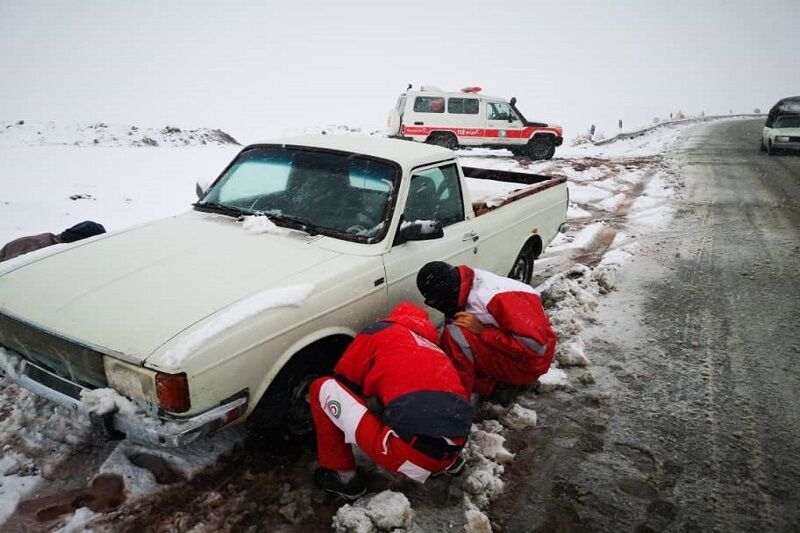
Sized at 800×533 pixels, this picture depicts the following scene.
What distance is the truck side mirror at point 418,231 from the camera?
3156 millimetres

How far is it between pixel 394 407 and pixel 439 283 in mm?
984

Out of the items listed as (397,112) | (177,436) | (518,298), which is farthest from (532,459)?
(397,112)

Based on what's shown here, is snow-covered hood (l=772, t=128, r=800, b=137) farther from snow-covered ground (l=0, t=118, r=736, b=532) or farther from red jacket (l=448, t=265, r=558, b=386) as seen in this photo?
red jacket (l=448, t=265, r=558, b=386)

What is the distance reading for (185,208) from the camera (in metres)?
8.22

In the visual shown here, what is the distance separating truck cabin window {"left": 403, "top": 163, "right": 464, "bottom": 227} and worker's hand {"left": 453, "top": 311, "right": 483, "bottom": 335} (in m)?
0.78

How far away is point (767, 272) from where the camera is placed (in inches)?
231

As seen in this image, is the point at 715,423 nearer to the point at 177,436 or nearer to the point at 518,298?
the point at 518,298

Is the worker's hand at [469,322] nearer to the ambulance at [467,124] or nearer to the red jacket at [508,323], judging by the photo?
the red jacket at [508,323]

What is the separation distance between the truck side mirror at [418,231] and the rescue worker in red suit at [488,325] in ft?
0.74

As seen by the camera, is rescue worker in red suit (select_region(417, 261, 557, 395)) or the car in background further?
the car in background

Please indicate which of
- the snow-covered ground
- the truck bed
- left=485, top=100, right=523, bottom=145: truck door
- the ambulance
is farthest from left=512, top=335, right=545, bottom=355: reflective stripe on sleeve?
left=485, top=100, right=523, bottom=145: truck door

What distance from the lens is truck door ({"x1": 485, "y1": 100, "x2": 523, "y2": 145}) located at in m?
16.1

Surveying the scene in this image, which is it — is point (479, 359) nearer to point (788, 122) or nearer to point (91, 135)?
point (788, 122)

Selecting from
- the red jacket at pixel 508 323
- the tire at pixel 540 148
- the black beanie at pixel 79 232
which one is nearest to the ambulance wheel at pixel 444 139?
the tire at pixel 540 148
